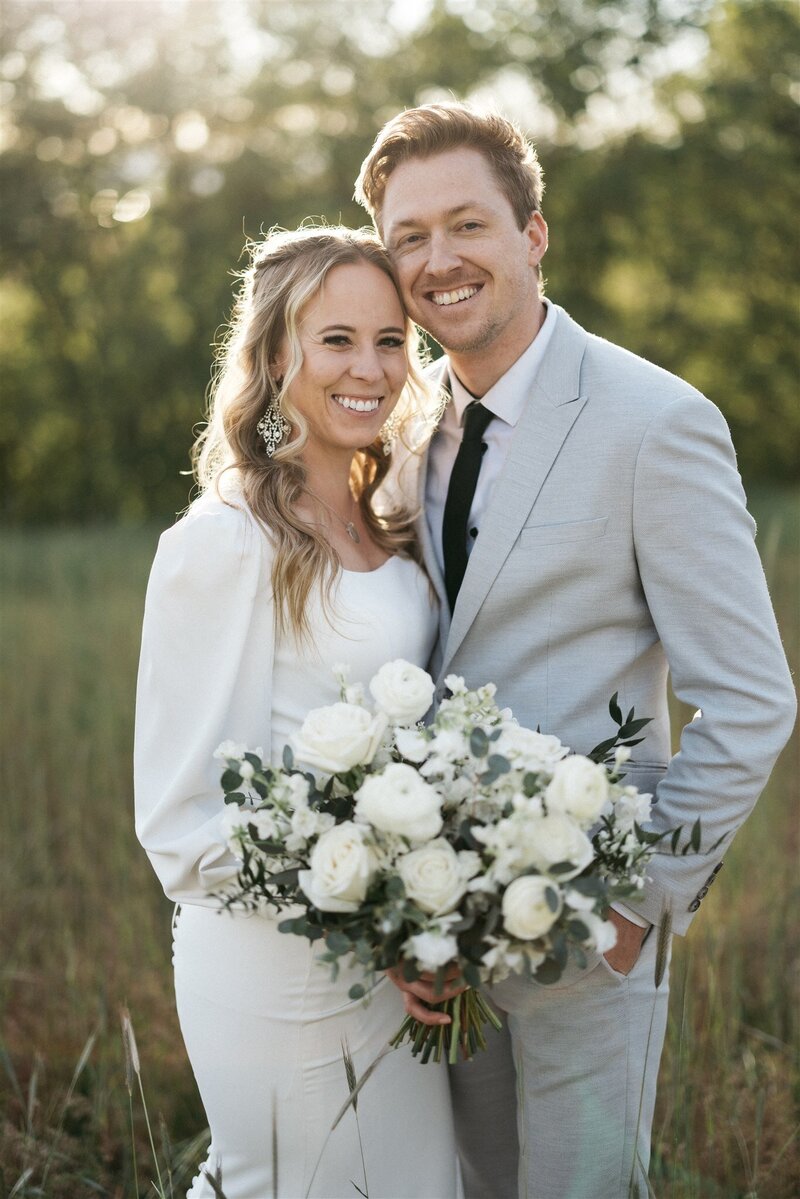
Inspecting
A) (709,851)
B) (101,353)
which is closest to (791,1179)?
(709,851)

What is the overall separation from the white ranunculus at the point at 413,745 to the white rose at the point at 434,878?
181 millimetres

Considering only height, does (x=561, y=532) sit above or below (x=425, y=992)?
above

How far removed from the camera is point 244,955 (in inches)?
106

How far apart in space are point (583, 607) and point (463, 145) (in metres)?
1.36

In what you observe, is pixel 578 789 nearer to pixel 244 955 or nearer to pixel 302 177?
pixel 244 955

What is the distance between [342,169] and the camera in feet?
77.8

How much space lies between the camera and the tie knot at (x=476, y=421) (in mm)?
3156

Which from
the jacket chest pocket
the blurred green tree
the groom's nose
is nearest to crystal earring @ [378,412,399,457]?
the groom's nose

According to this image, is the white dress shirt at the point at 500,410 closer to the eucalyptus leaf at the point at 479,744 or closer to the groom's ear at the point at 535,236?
the groom's ear at the point at 535,236

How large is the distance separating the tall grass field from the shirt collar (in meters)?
0.81

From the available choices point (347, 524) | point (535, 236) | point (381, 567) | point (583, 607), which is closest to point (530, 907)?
point (583, 607)

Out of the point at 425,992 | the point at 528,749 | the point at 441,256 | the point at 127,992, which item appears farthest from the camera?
the point at 127,992

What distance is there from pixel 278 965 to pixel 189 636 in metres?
0.79

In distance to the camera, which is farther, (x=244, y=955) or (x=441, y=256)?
(x=441, y=256)
